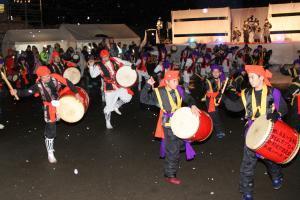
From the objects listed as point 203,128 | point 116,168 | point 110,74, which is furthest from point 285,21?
point 203,128

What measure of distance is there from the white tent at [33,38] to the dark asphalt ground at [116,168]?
10.8 metres

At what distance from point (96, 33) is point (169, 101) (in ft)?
59.9

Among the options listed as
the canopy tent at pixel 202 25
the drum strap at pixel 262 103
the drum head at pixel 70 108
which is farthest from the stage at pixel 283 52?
the drum strap at pixel 262 103

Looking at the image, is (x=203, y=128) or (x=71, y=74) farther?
(x=71, y=74)

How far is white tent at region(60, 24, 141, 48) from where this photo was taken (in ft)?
71.7

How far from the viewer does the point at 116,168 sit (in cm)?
640

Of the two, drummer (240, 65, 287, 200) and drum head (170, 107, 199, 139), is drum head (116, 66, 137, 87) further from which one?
drummer (240, 65, 287, 200)

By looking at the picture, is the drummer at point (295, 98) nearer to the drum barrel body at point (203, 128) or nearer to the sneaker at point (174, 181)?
the drum barrel body at point (203, 128)

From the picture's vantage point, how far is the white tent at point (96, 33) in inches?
861

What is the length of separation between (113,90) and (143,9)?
2721 cm

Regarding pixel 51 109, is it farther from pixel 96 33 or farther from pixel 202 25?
pixel 202 25

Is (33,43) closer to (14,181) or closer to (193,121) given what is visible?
(14,181)

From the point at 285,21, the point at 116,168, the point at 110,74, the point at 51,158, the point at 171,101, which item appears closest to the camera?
the point at 171,101

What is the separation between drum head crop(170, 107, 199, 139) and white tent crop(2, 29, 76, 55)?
51.4 feet
